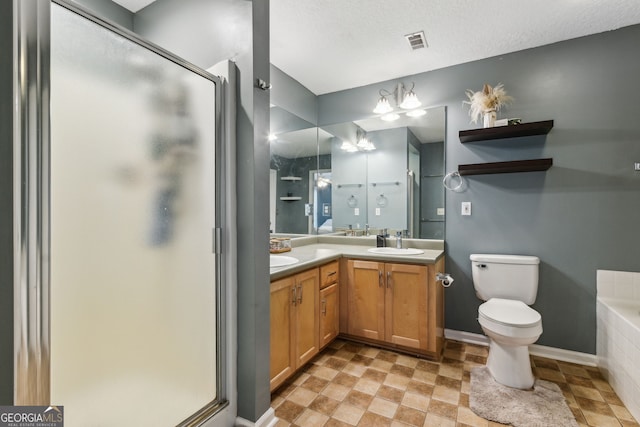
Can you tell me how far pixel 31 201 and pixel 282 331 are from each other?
1381 mm

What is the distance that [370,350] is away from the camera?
8.00 ft

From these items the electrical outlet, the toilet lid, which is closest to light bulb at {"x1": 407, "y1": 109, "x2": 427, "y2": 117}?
the electrical outlet

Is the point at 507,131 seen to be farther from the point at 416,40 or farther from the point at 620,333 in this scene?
the point at 620,333

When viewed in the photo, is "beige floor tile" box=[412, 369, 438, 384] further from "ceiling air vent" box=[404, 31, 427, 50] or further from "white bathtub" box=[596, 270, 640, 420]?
"ceiling air vent" box=[404, 31, 427, 50]

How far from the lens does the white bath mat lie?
159cm

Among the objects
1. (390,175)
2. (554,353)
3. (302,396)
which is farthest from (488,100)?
(302,396)

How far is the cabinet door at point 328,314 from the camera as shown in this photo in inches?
89.0

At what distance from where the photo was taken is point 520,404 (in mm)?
1717

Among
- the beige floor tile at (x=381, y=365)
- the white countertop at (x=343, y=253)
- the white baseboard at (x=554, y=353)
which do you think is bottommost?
the beige floor tile at (x=381, y=365)

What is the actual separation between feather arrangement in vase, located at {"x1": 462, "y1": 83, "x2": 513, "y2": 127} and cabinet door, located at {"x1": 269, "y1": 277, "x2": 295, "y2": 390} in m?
2.04

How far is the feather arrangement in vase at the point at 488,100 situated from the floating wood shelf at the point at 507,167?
0.39m

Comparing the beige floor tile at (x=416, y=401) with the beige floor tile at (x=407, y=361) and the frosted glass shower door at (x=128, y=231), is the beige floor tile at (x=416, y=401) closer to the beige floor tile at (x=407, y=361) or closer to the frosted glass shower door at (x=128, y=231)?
the beige floor tile at (x=407, y=361)

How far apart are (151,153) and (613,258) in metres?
3.04

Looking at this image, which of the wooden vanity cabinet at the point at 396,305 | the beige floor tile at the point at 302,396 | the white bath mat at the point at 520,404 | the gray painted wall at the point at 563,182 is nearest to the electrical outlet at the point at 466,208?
the gray painted wall at the point at 563,182
